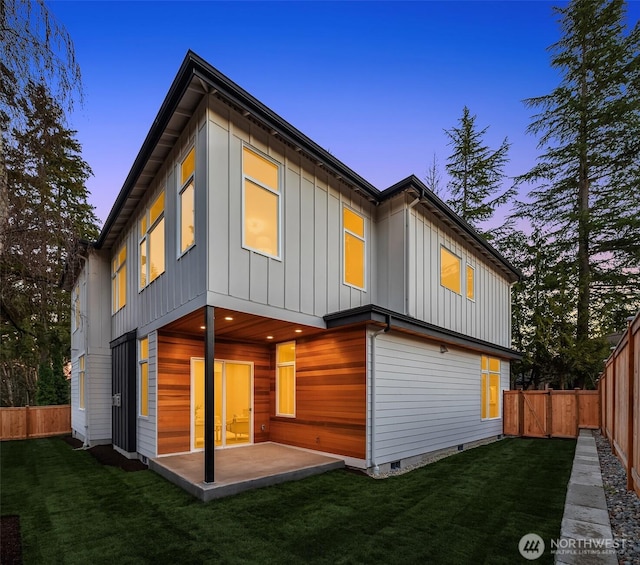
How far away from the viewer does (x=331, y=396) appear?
722 cm

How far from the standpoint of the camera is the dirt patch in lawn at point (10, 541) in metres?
3.42

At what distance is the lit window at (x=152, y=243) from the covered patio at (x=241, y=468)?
11.1ft

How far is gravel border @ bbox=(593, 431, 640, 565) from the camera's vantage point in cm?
336

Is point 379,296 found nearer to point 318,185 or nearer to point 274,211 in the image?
point 318,185

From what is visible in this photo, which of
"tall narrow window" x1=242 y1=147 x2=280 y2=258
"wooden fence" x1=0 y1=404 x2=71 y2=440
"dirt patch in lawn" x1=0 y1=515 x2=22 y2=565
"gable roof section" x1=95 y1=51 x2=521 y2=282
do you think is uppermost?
"gable roof section" x1=95 y1=51 x2=521 y2=282

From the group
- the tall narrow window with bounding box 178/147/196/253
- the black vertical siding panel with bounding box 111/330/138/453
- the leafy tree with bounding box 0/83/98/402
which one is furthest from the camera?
the black vertical siding panel with bounding box 111/330/138/453

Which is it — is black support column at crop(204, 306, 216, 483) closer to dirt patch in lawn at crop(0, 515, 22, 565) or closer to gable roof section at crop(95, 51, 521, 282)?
dirt patch in lawn at crop(0, 515, 22, 565)

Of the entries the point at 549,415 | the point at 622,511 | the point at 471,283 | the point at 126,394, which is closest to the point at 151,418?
the point at 126,394

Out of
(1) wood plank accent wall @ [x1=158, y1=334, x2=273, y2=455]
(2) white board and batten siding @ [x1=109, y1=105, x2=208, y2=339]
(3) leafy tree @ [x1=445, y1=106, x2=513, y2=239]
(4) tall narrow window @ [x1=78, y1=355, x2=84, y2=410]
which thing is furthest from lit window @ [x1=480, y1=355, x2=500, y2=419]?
(4) tall narrow window @ [x1=78, y1=355, x2=84, y2=410]

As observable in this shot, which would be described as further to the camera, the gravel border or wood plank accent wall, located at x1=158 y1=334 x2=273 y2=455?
wood plank accent wall, located at x1=158 y1=334 x2=273 y2=455

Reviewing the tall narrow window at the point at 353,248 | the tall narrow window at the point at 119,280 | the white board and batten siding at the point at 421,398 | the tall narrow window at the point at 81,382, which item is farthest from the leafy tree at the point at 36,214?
the white board and batten siding at the point at 421,398

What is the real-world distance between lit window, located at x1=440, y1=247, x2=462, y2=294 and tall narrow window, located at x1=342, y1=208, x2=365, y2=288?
8.01ft

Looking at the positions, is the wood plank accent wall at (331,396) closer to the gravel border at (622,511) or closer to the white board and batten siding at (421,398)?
the white board and batten siding at (421,398)

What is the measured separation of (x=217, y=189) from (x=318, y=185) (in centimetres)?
235
